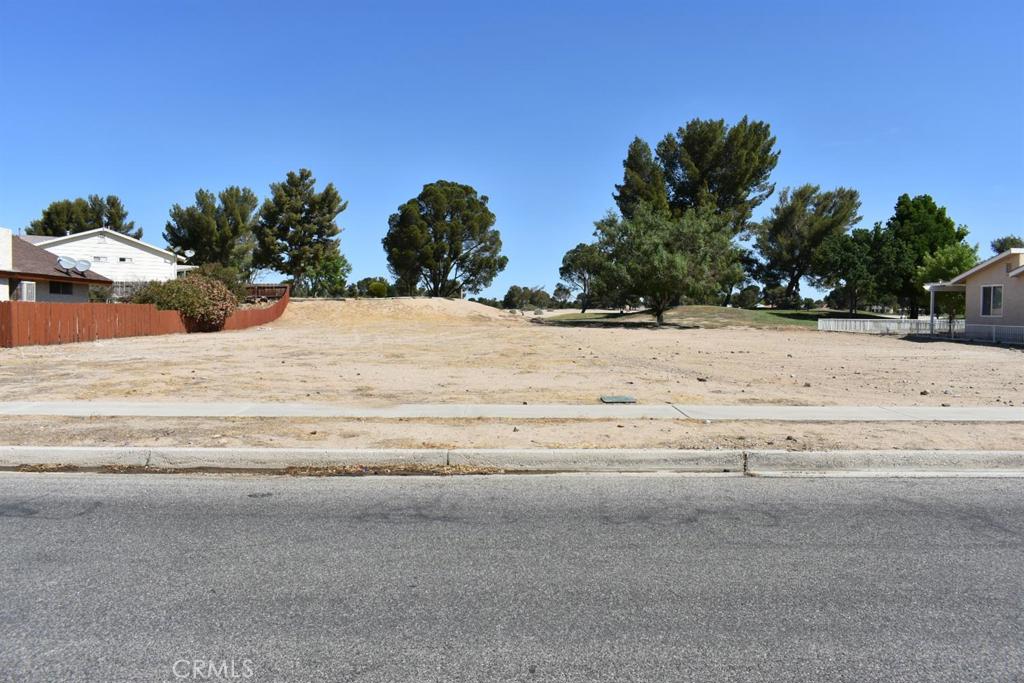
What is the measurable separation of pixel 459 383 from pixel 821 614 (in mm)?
11113

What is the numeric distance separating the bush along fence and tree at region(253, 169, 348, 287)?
27157 millimetres

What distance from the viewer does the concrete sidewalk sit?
10406 millimetres

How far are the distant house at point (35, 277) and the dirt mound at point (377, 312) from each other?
12514 millimetres

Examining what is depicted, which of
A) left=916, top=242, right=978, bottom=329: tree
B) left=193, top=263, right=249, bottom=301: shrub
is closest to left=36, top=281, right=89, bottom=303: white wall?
left=193, top=263, right=249, bottom=301: shrub

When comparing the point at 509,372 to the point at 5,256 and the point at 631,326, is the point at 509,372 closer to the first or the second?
the point at 5,256

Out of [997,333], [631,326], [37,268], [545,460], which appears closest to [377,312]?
[631,326]

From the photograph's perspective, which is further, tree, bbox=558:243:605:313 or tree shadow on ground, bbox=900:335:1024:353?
tree, bbox=558:243:605:313

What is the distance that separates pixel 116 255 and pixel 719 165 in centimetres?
4948

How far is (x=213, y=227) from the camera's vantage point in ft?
217

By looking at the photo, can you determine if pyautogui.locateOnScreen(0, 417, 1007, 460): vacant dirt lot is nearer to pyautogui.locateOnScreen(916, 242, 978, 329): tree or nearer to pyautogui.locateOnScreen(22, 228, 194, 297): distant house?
pyautogui.locateOnScreen(22, 228, 194, 297): distant house

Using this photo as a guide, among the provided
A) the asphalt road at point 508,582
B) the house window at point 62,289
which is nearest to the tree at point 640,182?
the house window at point 62,289

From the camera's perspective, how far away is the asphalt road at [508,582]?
3615 millimetres

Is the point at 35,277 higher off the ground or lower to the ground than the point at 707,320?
higher

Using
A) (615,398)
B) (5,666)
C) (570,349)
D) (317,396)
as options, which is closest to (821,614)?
→ (5,666)
